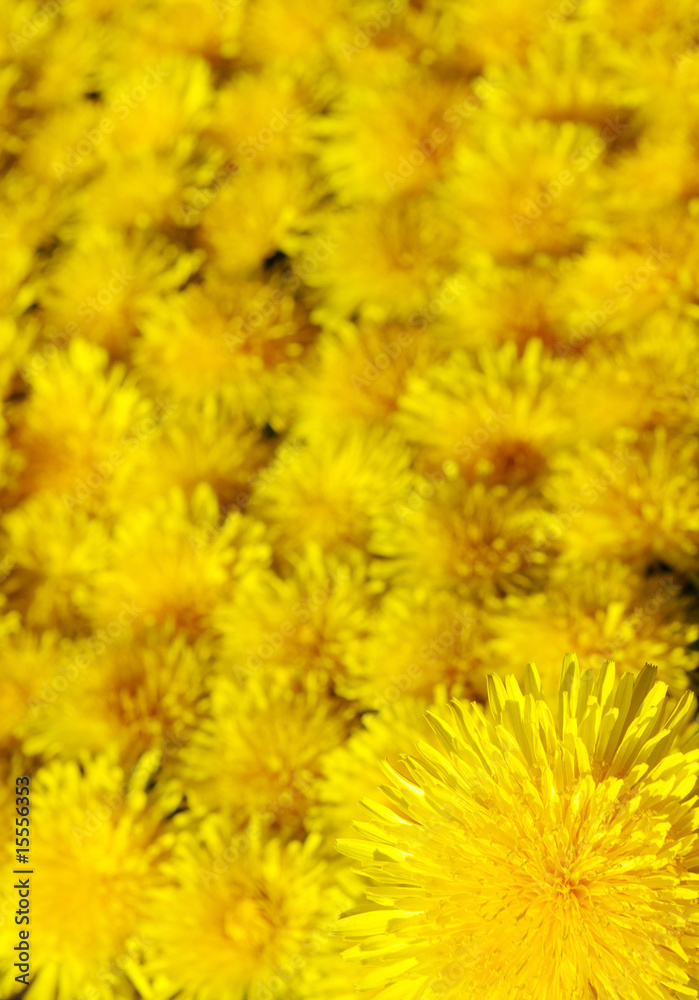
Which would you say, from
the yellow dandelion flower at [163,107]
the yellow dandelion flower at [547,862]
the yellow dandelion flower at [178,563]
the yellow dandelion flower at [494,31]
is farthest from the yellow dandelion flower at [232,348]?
the yellow dandelion flower at [547,862]

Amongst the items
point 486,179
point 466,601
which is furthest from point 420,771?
point 486,179

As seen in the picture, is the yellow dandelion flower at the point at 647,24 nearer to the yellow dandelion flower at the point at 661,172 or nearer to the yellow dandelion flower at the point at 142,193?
the yellow dandelion flower at the point at 661,172

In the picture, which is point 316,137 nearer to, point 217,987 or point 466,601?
point 466,601

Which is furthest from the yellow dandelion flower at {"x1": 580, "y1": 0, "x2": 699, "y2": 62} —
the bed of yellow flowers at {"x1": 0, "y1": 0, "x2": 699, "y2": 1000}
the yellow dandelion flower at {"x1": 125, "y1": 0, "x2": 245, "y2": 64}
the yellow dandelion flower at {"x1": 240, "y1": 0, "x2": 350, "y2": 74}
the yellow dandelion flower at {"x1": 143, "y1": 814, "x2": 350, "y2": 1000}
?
the yellow dandelion flower at {"x1": 143, "y1": 814, "x2": 350, "y2": 1000}

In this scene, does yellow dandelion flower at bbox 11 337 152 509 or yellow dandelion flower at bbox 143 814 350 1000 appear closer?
yellow dandelion flower at bbox 143 814 350 1000

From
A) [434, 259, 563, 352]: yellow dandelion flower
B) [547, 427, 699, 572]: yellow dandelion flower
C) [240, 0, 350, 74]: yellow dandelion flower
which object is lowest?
[547, 427, 699, 572]: yellow dandelion flower

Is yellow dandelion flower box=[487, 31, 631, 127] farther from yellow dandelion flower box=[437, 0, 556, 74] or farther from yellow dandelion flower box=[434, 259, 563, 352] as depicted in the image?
yellow dandelion flower box=[434, 259, 563, 352]

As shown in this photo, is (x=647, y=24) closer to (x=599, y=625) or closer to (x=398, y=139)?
(x=398, y=139)
